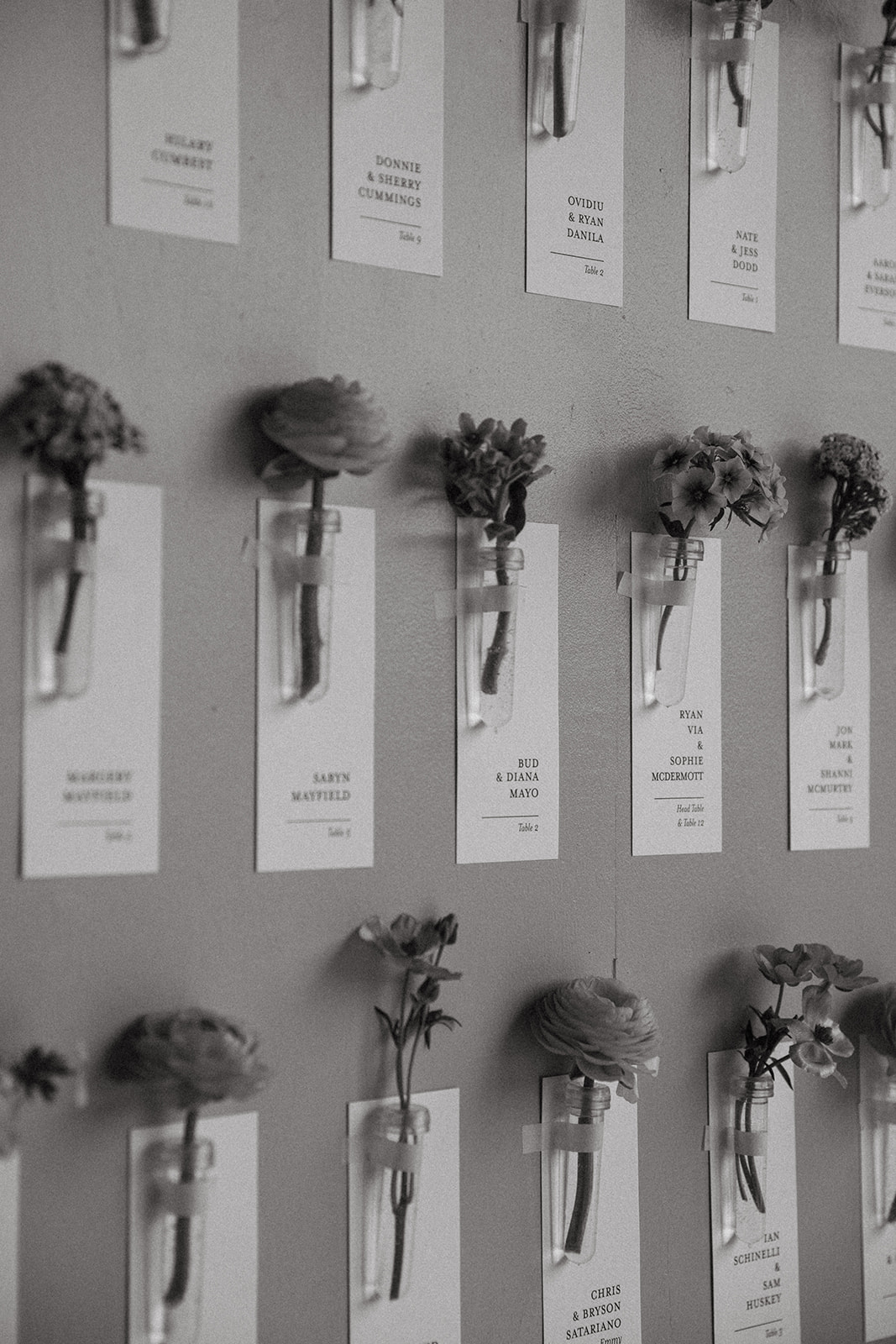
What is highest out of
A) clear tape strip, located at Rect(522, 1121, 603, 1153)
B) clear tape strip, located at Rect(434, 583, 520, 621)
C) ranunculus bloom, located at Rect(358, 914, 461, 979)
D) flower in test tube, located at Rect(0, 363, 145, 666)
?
flower in test tube, located at Rect(0, 363, 145, 666)

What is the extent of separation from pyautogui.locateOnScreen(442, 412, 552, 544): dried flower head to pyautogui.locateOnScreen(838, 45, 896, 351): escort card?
546 mm

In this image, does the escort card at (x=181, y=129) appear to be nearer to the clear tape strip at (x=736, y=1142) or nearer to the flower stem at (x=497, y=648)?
the flower stem at (x=497, y=648)

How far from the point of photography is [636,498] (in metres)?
1.62

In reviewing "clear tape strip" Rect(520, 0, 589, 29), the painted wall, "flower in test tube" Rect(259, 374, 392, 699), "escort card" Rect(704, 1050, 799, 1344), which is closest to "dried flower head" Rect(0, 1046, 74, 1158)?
the painted wall

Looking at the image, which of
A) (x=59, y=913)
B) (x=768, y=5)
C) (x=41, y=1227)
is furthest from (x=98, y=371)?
(x=768, y=5)

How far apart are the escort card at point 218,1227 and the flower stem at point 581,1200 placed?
0.36 metres

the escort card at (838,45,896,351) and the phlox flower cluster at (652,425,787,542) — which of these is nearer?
the phlox flower cluster at (652,425,787,542)

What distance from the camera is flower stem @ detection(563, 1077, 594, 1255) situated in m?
1.51

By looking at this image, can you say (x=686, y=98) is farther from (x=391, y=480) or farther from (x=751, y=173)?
(x=391, y=480)

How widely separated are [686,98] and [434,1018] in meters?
1.10

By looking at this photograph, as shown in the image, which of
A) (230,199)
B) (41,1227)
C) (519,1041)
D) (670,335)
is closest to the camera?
(41,1227)

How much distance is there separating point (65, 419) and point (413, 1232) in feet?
2.88

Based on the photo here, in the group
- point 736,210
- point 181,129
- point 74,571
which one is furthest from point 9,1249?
point 736,210

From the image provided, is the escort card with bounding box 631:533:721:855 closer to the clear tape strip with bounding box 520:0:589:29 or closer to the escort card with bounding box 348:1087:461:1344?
the escort card with bounding box 348:1087:461:1344
